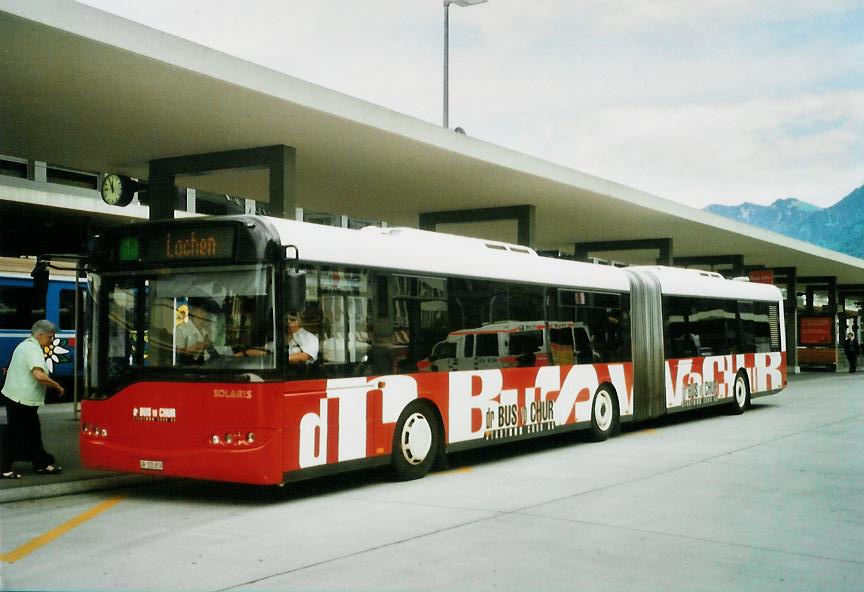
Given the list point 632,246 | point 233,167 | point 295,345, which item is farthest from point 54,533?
point 632,246

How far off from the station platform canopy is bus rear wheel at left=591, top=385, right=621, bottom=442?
16.0ft

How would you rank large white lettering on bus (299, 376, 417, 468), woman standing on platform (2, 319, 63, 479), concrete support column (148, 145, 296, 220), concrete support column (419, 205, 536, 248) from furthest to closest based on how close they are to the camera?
concrete support column (419, 205, 536, 248), concrete support column (148, 145, 296, 220), woman standing on platform (2, 319, 63, 479), large white lettering on bus (299, 376, 417, 468)

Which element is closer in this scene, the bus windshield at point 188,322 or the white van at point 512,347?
the bus windshield at point 188,322

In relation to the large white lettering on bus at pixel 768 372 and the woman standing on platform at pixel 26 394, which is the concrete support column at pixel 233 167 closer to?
the woman standing on platform at pixel 26 394

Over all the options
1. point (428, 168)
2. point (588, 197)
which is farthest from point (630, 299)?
point (588, 197)

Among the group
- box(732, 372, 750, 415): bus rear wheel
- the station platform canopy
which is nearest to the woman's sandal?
the station platform canopy

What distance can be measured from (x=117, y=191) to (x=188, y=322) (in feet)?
29.3

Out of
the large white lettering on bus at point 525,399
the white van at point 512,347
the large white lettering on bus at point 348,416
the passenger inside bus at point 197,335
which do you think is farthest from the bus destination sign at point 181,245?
the large white lettering on bus at point 525,399

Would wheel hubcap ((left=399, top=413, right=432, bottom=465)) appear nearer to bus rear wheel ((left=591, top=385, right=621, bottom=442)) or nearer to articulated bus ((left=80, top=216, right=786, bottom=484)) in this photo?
articulated bus ((left=80, top=216, right=786, bottom=484))

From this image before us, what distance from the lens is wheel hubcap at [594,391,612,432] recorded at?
15516 mm

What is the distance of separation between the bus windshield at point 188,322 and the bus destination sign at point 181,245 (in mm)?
151

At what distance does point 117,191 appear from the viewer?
17562mm

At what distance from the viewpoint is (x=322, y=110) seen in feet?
45.3

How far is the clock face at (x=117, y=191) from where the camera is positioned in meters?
17.5
